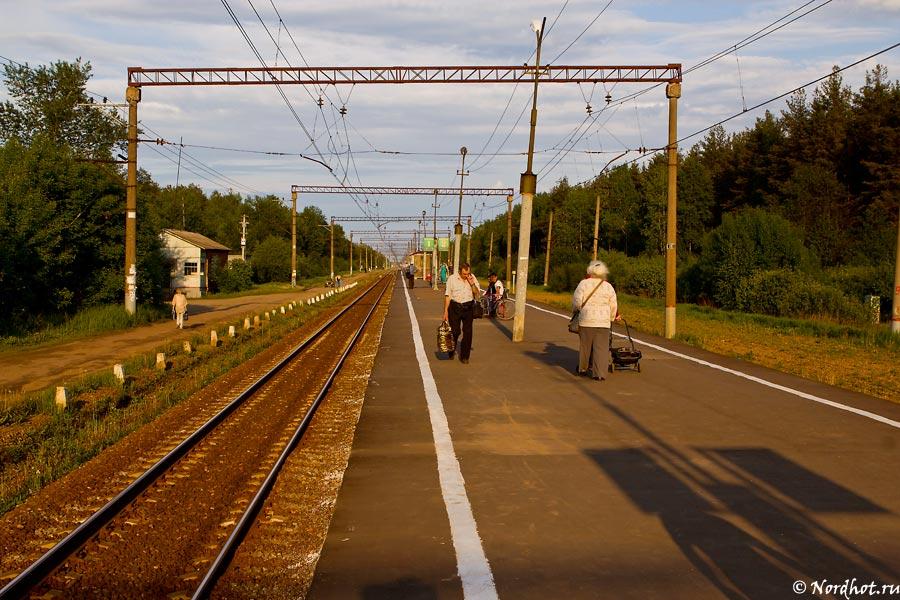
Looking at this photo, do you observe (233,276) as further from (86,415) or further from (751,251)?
(86,415)

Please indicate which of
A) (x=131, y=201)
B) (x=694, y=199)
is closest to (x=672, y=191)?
(x=131, y=201)

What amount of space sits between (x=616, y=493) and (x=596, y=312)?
5947mm

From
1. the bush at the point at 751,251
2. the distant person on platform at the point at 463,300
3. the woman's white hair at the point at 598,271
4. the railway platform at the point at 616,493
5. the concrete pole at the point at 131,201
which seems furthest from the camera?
the bush at the point at 751,251

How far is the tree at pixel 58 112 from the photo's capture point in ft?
202

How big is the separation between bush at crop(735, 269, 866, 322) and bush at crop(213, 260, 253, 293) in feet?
130

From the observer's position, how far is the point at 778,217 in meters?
42.9

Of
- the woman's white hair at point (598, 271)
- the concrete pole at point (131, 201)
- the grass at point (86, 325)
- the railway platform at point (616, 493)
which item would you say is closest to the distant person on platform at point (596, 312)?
the woman's white hair at point (598, 271)

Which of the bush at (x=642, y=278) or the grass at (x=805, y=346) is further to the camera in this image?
the bush at (x=642, y=278)

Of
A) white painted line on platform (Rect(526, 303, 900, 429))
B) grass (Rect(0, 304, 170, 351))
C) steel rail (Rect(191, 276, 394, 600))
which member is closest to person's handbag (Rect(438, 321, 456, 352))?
white painted line on platform (Rect(526, 303, 900, 429))

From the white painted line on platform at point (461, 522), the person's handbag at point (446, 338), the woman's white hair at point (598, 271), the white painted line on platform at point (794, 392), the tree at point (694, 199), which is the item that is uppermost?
the tree at point (694, 199)

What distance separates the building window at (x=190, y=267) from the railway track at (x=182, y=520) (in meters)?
51.0

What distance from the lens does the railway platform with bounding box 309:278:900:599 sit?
15.6ft

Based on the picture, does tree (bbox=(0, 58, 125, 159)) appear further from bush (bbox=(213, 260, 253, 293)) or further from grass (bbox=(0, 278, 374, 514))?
grass (bbox=(0, 278, 374, 514))

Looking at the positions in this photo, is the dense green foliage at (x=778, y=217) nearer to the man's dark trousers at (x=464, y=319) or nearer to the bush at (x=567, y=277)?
the bush at (x=567, y=277)
